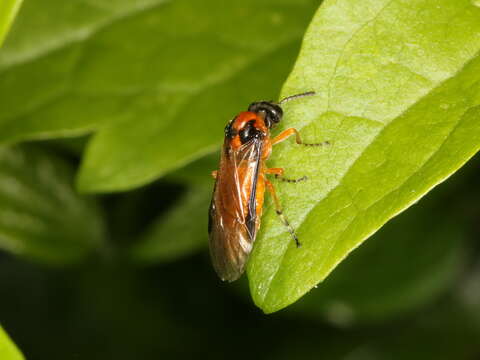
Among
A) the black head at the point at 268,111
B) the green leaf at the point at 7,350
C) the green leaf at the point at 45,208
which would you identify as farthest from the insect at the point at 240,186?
the green leaf at the point at 45,208

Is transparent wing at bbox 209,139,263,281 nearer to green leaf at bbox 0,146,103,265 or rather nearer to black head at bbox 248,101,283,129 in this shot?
black head at bbox 248,101,283,129

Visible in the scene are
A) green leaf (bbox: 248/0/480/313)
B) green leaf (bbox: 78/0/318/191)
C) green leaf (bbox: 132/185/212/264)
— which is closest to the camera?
green leaf (bbox: 248/0/480/313)

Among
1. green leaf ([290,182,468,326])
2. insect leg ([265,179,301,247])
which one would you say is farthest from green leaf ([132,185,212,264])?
insect leg ([265,179,301,247])

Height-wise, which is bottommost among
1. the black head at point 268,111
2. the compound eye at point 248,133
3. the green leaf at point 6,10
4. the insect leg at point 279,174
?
the compound eye at point 248,133

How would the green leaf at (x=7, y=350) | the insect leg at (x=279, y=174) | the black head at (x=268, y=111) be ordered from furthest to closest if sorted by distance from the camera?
the black head at (x=268, y=111) < the insect leg at (x=279, y=174) < the green leaf at (x=7, y=350)

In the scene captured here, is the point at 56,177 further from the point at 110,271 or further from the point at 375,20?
the point at 375,20

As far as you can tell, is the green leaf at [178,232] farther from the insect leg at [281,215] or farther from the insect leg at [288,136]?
the insect leg at [281,215]
